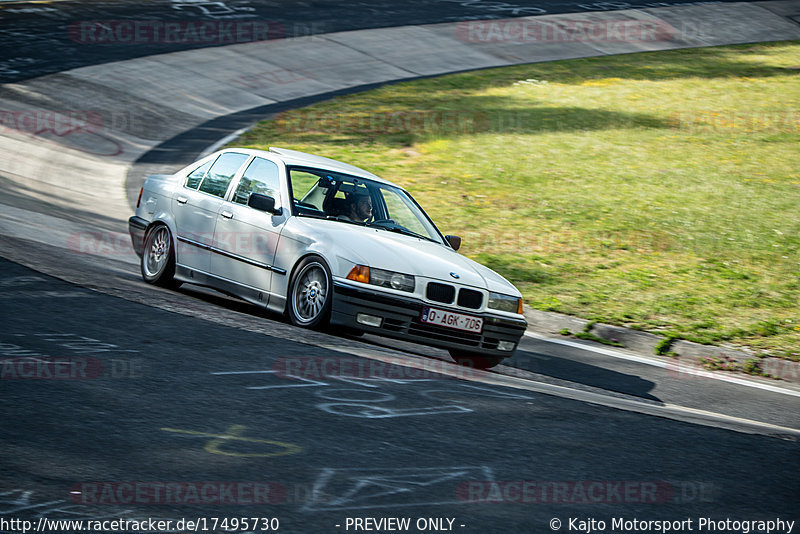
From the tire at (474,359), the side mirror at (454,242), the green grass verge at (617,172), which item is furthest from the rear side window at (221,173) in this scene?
the green grass verge at (617,172)

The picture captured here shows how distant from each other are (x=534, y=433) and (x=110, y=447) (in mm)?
2406

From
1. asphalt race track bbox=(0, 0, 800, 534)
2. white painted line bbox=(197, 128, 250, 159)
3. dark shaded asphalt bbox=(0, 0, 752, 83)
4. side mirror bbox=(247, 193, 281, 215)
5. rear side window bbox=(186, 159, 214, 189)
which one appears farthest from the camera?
dark shaded asphalt bbox=(0, 0, 752, 83)

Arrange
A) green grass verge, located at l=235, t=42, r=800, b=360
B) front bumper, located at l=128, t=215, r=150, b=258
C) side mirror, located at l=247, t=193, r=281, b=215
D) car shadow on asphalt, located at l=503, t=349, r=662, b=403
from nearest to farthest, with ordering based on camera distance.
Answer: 1. car shadow on asphalt, located at l=503, t=349, r=662, b=403
2. side mirror, located at l=247, t=193, r=281, b=215
3. front bumper, located at l=128, t=215, r=150, b=258
4. green grass verge, located at l=235, t=42, r=800, b=360

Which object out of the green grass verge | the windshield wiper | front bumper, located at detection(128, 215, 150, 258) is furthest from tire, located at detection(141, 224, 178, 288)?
the green grass verge

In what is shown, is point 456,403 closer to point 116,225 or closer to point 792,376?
point 792,376

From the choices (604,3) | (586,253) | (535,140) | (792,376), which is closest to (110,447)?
(792,376)

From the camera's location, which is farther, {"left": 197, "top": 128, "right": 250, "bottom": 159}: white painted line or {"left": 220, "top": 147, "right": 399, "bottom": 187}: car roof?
{"left": 197, "top": 128, "right": 250, "bottom": 159}: white painted line

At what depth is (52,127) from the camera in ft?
62.6

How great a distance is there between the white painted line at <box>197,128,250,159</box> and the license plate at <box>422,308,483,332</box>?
1094cm

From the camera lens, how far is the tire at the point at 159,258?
30.5ft

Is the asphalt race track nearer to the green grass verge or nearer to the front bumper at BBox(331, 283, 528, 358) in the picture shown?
the front bumper at BBox(331, 283, 528, 358)

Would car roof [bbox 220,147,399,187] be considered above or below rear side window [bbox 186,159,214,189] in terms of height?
above

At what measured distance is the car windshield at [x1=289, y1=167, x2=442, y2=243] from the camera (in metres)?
8.55

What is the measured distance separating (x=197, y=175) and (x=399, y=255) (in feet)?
9.33
